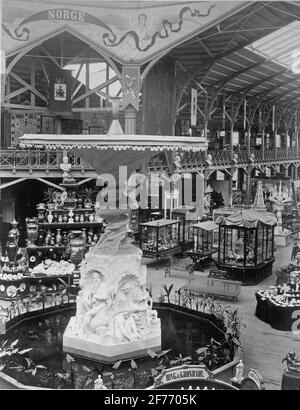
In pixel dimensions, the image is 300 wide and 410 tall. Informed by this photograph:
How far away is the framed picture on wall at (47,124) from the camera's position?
29.3 metres

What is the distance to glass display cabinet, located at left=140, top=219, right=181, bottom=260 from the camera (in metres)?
22.8

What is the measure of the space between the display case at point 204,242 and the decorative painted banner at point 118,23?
6.92 meters

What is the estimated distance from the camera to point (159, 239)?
23500 millimetres

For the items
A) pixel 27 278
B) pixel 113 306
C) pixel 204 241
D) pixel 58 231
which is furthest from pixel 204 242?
pixel 113 306

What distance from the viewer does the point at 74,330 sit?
1189 cm

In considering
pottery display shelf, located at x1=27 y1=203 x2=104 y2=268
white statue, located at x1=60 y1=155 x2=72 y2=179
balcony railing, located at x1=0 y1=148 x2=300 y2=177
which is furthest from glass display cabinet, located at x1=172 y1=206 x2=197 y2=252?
white statue, located at x1=60 y1=155 x2=72 y2=179

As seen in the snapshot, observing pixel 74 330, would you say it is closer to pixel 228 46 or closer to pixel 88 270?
pixel 88 270

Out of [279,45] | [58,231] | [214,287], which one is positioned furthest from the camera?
[279,45]

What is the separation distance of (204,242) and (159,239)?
75.2 inches

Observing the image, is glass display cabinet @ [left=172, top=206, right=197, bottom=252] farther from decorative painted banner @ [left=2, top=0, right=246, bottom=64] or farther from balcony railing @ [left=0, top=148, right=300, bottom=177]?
decorative painted banner @ [left=2, top=0, right=246, bottom=64]

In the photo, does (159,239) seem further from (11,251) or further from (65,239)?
(11,251)

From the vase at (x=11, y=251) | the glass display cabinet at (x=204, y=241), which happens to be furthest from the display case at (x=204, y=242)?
the vase at (x=11, y=251)

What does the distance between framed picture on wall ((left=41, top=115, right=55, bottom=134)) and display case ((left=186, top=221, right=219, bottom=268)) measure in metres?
9.08

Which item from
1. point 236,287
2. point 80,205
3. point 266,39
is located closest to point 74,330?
point 236,287
